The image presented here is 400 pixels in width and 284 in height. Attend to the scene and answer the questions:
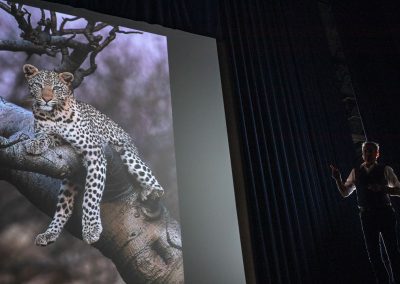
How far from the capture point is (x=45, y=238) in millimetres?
2199

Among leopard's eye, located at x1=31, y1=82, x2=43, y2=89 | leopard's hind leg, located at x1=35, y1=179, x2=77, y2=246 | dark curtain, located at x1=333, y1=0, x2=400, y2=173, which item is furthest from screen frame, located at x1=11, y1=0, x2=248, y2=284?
dark curtain, located at x1=333, y1=0, x2=400, y2=173

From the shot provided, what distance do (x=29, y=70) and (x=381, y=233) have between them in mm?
2621

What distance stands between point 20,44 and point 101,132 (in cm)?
75

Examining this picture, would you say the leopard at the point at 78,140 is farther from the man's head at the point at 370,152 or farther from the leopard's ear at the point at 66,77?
the man's head at the point at 370,152

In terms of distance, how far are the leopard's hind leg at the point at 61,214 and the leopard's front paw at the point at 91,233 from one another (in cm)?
13

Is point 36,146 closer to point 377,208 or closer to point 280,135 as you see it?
point 280,135

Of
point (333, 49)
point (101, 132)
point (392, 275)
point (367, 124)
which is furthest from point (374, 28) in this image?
point (101, 132)

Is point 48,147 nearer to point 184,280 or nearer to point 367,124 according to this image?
point 184,280

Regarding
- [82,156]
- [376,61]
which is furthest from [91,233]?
[376,61]

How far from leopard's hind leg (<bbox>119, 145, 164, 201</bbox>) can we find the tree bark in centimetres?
4

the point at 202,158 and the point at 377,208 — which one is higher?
the point at 202,158

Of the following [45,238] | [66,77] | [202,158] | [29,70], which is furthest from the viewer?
[202,158]

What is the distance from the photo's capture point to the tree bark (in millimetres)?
2291

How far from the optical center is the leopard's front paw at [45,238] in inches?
85.8
